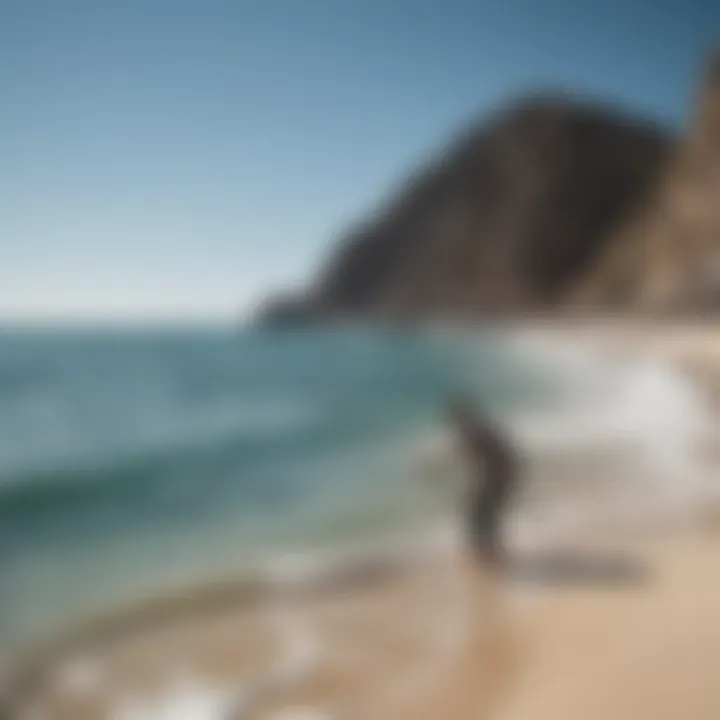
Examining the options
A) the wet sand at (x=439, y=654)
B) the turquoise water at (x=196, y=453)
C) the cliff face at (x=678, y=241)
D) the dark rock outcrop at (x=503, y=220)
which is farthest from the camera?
the cliff face at (x=678, y=241)

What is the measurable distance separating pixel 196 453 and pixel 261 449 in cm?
37

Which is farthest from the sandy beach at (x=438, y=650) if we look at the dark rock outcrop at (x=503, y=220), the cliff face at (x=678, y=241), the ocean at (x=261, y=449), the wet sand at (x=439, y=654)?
the cliff face at (x=678, y=241)

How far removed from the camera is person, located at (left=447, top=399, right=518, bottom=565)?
307 cm

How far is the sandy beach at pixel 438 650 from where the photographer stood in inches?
83.5

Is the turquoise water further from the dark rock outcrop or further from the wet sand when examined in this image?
the wet sand

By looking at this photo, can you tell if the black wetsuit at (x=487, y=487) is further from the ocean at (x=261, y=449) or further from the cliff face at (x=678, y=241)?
the cliff face at (x=678, y=241)

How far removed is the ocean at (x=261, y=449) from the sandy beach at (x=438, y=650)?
287 mm

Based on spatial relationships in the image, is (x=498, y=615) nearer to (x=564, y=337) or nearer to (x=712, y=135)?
(x=564, y=337)

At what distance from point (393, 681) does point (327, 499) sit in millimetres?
1522

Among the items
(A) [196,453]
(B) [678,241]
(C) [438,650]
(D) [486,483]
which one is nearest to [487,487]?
(D) [486,483]

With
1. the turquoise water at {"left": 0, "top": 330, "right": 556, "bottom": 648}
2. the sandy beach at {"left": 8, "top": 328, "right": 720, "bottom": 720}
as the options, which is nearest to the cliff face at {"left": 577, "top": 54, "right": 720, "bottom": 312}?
the turquoise water at {"left": 0, "top": 330, "right": 556, "bottom": 648}

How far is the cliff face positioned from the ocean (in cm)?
83

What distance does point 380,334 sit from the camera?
15.5 feet

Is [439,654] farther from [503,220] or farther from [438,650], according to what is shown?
[503,220]
